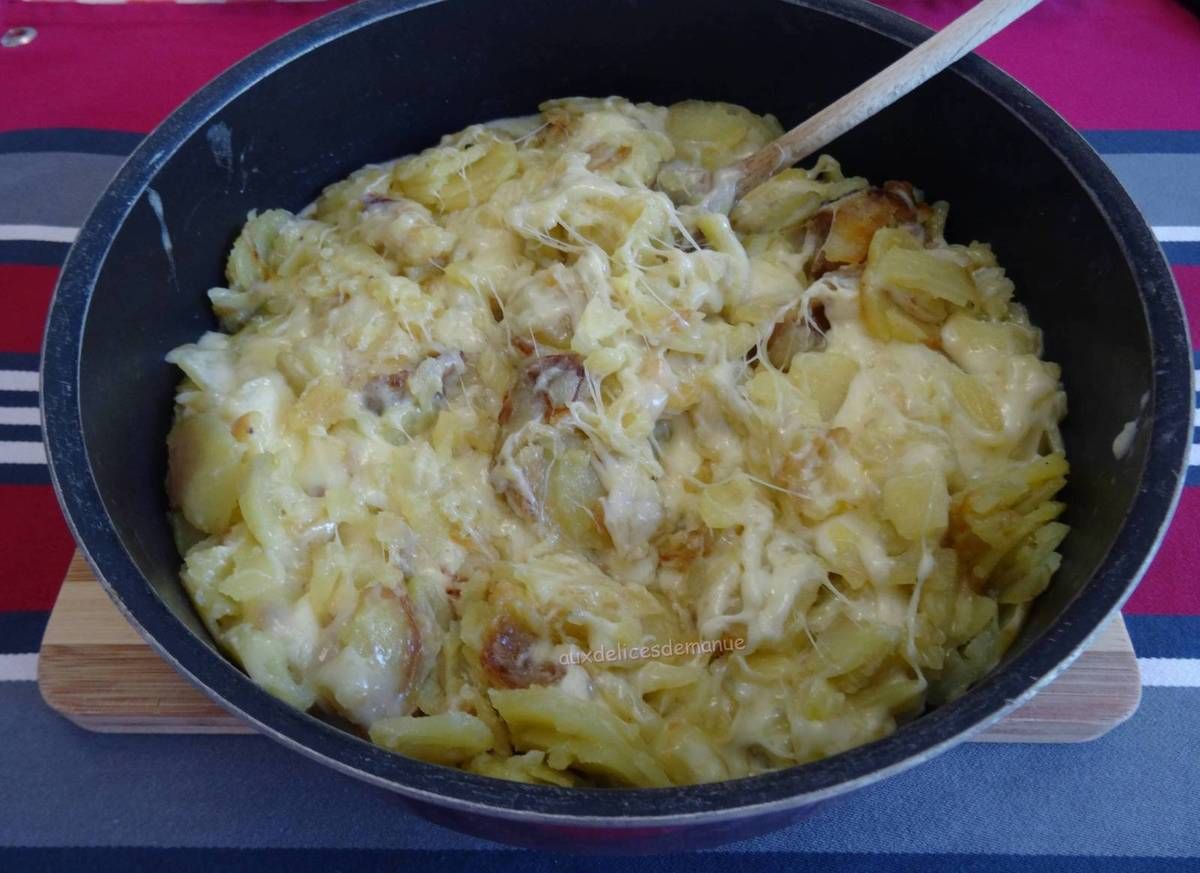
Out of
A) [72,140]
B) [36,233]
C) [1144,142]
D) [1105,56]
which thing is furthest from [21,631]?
[1105,56]

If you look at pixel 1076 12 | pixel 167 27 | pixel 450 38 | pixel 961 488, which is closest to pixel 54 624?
pixel 450 38

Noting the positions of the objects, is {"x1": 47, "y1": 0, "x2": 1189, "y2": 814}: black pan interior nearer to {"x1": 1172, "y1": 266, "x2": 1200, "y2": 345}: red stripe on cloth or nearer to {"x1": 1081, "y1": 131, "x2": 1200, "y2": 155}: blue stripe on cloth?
{"x1": 1172, "y1": 266, "x2": 1200, "y2": 345}: red stripe on cloth

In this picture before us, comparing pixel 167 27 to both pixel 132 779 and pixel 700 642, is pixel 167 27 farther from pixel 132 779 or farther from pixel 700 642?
pixel 700 642

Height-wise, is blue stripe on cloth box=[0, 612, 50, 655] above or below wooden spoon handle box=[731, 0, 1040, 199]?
below

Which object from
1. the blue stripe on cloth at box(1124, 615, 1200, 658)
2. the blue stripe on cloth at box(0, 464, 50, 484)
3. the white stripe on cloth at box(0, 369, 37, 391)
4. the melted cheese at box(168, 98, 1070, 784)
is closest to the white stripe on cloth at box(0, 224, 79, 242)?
the white stripe on cloth at box(0, 369, 37, 391)

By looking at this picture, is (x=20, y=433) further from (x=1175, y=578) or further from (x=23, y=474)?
(x=1175, y=578)

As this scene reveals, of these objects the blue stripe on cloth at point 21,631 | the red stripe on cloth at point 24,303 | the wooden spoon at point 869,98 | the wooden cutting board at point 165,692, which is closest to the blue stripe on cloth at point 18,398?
the red stripe on cloth at point 24,303
